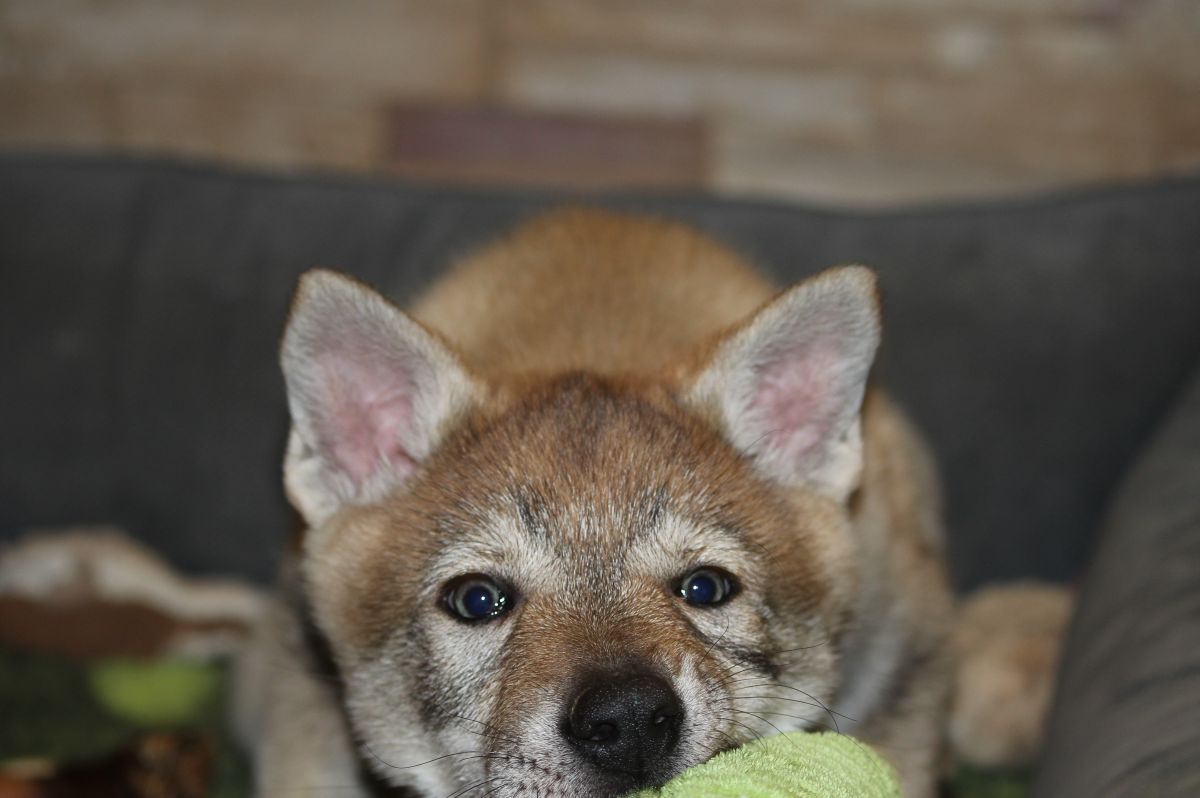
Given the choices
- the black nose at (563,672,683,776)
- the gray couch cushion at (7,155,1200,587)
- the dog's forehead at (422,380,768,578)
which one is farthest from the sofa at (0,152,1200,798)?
the black nose at (563,672,683,776)

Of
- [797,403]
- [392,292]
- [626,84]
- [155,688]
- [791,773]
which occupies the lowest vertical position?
[155,688]

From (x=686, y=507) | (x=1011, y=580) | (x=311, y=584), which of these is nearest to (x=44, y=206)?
(x=311, y=584)

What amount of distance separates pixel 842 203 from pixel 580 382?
2.72m

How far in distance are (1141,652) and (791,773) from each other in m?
0.96

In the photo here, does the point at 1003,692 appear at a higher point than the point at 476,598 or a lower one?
lower

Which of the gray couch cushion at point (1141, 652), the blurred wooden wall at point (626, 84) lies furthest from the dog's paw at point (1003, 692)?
the blurred wooden wall at point (626, 84)

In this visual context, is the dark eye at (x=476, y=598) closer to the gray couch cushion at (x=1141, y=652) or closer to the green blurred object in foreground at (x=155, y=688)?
the gray couch cushion at (x=1141, y=652)

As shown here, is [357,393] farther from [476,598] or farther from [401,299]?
[401,299]

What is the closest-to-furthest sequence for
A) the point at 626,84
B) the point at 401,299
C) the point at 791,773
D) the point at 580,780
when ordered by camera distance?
1. the point at 791,773
2. the point at 580,780
3. the point at 401,299
4. the point at 626,84

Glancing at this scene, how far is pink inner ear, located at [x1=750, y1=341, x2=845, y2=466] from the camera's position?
2.27 metres

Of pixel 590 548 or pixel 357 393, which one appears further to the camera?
pixel 357 393

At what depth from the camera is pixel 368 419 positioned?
2311mm

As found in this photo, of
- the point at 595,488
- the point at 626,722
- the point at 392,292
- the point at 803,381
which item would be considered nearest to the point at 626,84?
the point at 392,292

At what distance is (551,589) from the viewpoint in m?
2.00
